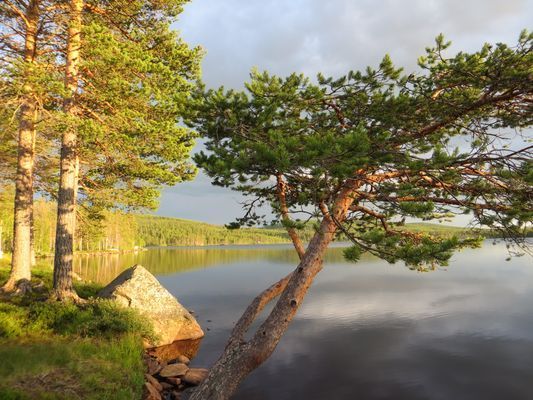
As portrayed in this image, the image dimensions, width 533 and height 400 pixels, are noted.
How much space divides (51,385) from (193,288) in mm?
28986

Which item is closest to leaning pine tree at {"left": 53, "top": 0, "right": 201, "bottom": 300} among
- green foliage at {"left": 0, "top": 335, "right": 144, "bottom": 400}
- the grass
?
the grass

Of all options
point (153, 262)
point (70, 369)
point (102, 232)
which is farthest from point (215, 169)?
point (153, 262)

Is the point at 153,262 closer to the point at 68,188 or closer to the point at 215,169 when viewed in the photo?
the point at 68,188

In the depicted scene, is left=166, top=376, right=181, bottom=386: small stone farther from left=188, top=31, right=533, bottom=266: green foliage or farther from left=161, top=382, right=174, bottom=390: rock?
left=188, top=31, right=533, bottom=266: green foliage

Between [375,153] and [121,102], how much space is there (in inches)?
393

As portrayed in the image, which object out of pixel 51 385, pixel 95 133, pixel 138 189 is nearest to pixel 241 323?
pixel 51 385

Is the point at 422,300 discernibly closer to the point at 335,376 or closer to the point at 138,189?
the point at 335,376

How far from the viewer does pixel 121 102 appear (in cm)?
1265

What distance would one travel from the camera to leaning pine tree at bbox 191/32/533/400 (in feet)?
21.2

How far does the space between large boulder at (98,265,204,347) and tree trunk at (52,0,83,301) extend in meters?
2.06

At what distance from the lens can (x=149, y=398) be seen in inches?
363

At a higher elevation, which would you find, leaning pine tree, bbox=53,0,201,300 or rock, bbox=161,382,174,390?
leaning pine tree, bbox=53,0,201,300

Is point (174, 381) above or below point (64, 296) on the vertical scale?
below

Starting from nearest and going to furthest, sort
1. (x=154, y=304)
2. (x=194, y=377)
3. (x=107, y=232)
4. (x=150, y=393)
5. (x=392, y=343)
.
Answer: (x=150, y=393) < (x=194, y=377) < (x=154, y=304) < (x=392, y=343) < (x=107, y=232)
